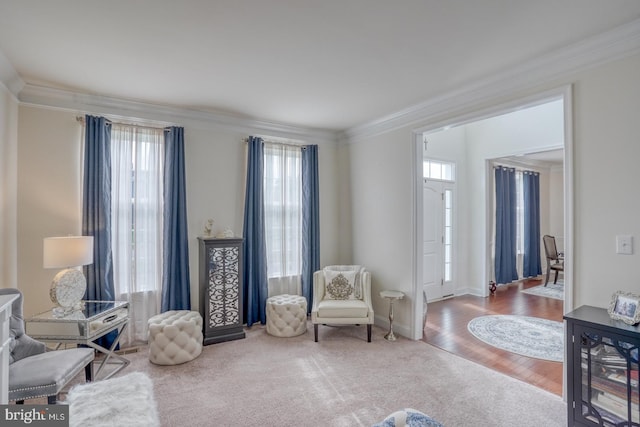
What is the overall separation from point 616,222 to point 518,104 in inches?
49.0

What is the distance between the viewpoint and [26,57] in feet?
8.52

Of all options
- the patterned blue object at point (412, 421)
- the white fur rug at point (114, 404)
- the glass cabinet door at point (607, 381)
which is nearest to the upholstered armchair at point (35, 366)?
the white fur rug at point (114, 404)

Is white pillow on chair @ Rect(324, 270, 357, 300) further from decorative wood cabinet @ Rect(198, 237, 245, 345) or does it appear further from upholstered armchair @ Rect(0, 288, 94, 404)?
upholstered armchair @ Rect(0, 288, 94, 404)

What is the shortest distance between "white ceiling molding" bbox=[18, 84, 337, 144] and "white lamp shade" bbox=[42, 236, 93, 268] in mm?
1470

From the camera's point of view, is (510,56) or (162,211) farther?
(162,211)

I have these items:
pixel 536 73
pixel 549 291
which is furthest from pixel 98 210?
pixel 549 291

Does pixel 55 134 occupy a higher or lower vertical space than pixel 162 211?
higher

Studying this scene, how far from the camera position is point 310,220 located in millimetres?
4727

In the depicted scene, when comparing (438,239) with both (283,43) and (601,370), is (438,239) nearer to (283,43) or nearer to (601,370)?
(601,370)

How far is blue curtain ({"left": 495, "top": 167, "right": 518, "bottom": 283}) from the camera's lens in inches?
255

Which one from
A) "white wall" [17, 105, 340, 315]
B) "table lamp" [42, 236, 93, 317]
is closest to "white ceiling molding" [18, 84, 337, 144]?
"white wall" [17, 105, 340, 315]

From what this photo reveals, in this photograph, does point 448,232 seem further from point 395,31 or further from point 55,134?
point 55,134

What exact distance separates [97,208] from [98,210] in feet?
0.08

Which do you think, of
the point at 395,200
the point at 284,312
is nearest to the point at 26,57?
the point at 284,312
